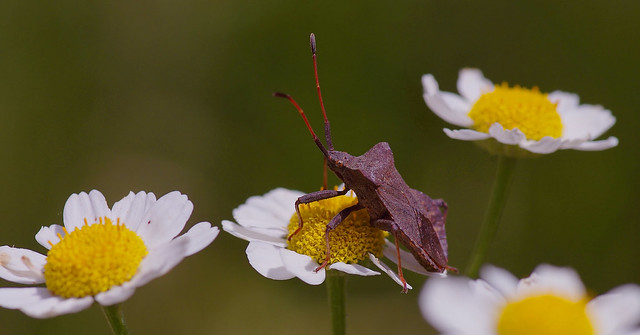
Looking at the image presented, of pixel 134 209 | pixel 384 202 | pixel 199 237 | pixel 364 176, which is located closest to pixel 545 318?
pixel 384 202

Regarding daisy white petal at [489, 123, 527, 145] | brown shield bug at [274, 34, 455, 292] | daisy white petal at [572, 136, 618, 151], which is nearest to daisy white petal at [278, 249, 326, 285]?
brown shield bug at [274, 34, 455, 292]

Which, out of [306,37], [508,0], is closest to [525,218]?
[508,0]

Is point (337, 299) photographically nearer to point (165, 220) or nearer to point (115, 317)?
point (165, 220)

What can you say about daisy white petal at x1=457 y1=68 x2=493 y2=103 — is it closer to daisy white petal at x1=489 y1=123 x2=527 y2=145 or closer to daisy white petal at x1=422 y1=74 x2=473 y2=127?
daisy white petal at x1=422 y1=74 x2=473 y2=127

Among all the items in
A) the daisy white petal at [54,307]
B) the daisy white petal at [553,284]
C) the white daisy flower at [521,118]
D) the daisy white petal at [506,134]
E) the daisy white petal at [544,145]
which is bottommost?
the daisy white petal at [553,284]

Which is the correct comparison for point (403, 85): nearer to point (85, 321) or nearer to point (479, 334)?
point (85, 321)

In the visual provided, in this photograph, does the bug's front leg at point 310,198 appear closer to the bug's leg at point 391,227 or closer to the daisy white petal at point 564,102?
the bug's leg at point 391,227

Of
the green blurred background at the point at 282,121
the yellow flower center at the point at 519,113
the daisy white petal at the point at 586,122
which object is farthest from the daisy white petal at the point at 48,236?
the daisy white petal at the point at 586,122
